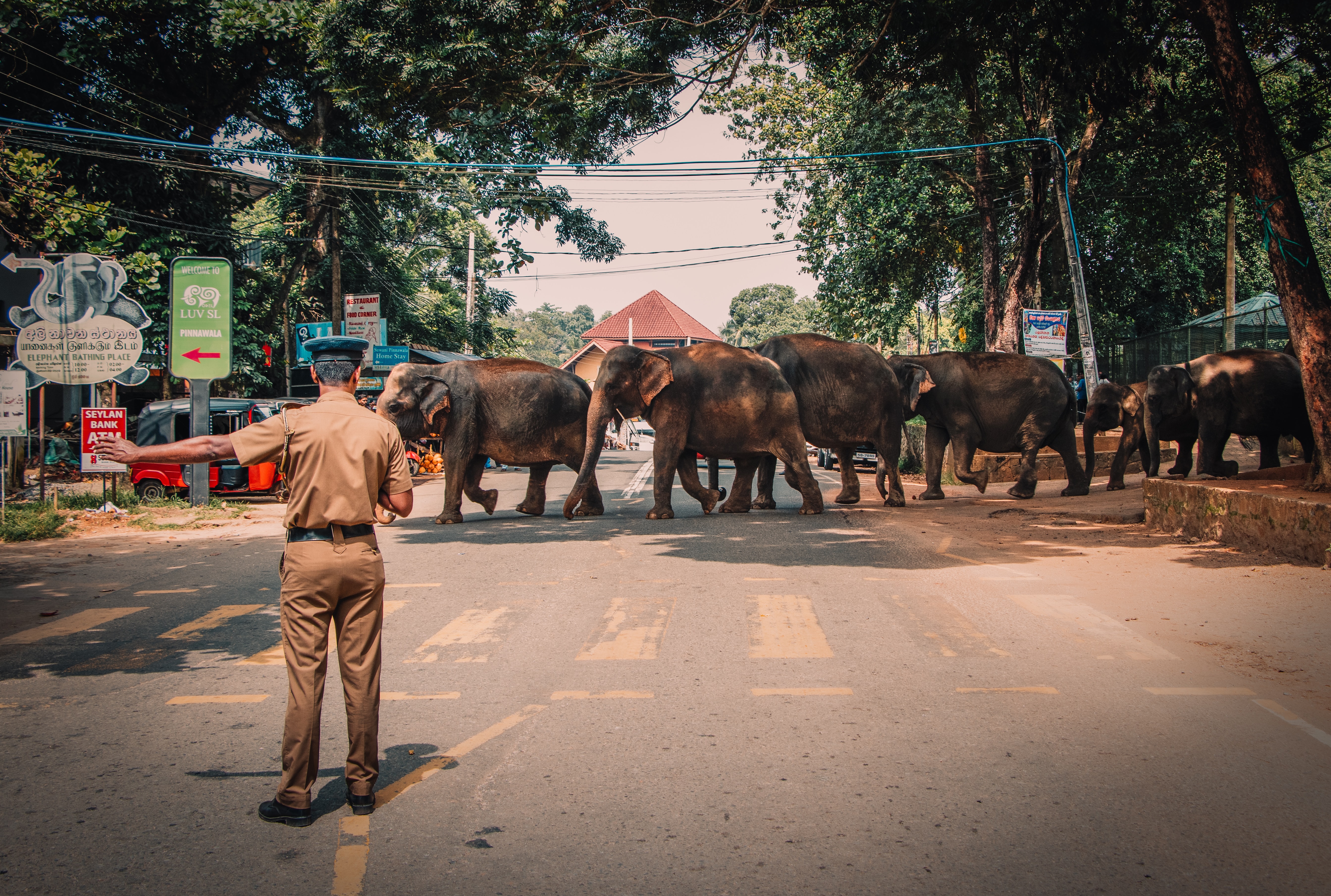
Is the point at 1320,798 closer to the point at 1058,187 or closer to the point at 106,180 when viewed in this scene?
the point at 1058,187

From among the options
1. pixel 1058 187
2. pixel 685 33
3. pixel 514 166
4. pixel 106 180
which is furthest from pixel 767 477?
pixel 106 180

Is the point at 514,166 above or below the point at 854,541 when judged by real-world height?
above

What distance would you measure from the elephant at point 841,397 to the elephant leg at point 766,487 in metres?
0.01

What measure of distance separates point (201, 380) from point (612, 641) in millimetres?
12560

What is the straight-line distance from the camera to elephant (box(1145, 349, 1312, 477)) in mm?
13195

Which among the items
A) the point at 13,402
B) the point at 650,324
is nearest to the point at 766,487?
the point at 13,402

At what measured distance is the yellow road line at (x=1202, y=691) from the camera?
5473 mm

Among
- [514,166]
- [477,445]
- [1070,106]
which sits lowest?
[477,445]

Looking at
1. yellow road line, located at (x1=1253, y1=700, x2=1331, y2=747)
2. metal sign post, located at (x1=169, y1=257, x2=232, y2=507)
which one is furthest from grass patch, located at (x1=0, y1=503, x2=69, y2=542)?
yellow road line, located at (x1=1253, y1=700, x2=1331, y2=747)

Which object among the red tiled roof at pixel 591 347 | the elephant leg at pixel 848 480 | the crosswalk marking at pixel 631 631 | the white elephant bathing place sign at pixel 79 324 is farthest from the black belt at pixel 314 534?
the red tiled roof at pixel 591 347

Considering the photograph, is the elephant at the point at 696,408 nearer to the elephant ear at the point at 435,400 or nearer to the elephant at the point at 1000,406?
the elephant ear at the point at 435,400

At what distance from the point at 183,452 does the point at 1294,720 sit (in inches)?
207

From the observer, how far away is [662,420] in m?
13.9

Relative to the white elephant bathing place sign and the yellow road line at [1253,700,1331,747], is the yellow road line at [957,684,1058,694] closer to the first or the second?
the yellow road line at [1253,700,1331,747]
